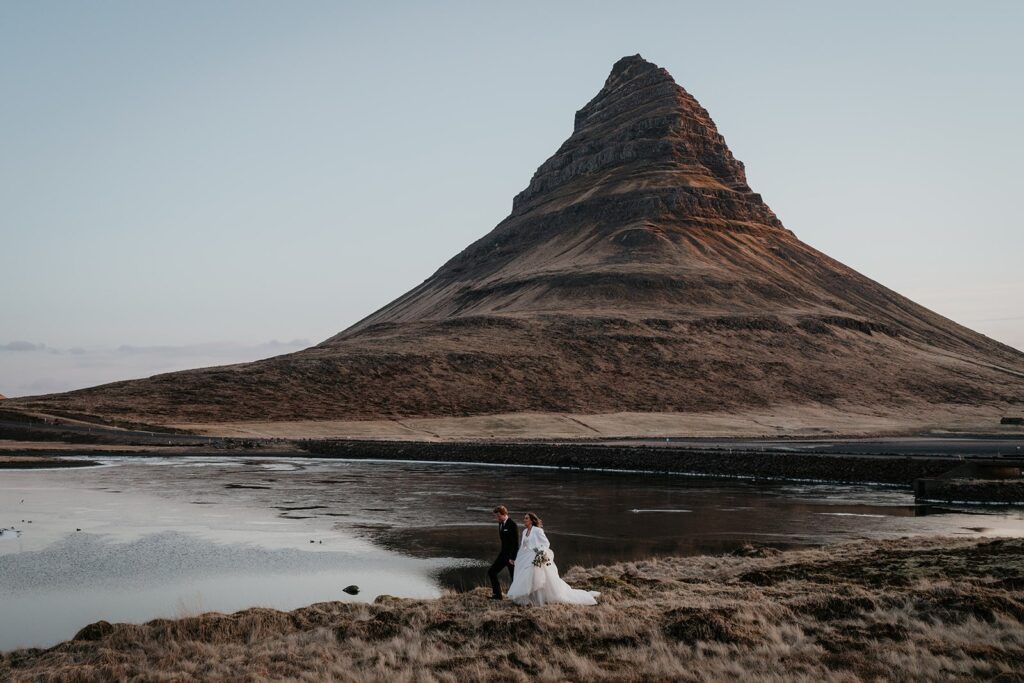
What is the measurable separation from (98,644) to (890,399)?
475 feet

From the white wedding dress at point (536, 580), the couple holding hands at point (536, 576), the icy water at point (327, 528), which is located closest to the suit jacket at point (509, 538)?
the couple holding hands at point (536, 576)

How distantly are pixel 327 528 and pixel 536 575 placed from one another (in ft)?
57.9

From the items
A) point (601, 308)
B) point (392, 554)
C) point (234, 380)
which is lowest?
point (392, 554)

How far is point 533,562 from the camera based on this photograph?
18078mm

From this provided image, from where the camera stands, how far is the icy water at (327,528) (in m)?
22.7

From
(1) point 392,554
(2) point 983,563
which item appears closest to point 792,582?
(2) point 983,563

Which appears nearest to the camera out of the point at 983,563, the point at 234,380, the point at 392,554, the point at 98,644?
the point at 98,644

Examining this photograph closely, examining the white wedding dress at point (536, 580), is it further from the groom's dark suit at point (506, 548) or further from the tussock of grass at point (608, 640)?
the groom's dark suit at point (506, 548)

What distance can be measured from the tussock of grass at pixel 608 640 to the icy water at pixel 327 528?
2.85 meters

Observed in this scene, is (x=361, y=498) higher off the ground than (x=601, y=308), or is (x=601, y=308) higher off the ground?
(x=601, y=308)

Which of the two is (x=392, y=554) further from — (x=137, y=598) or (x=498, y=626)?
(x=498, y=626)

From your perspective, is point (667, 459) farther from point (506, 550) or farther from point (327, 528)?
point (506, 550)

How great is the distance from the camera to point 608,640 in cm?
1575

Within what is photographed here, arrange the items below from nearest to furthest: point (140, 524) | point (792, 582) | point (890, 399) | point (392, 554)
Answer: point (792, 582) → point (392, 554) → point (140, 524) → point (890, 399)
